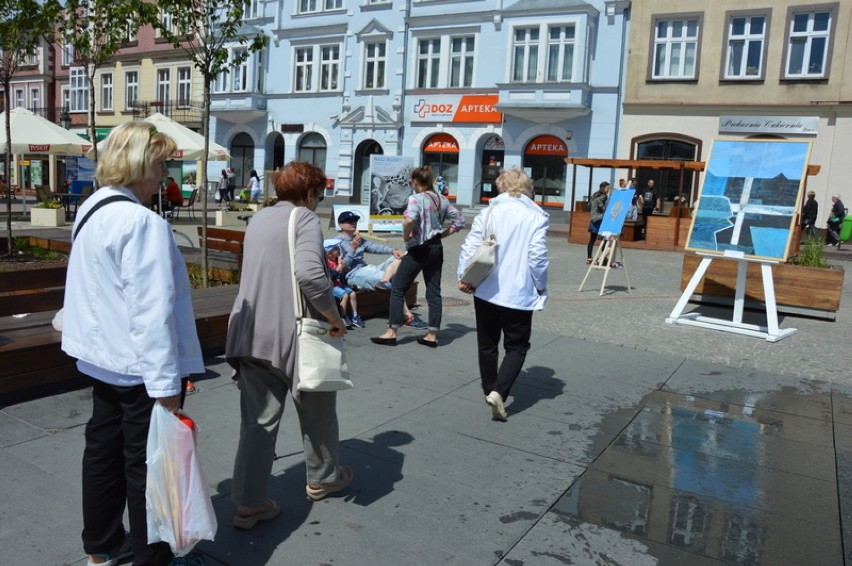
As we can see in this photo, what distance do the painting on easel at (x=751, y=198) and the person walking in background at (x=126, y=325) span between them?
738 cm

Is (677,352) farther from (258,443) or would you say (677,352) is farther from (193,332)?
(193,332)

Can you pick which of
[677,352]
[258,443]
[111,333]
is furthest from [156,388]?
[677,352]

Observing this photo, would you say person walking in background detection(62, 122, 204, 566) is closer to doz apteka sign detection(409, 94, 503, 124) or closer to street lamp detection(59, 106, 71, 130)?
doz apteka sign detection(409, 94, 503, 124)

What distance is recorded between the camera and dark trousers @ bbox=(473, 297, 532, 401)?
5086 mm

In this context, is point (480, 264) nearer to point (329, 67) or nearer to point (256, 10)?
point (329, 67)

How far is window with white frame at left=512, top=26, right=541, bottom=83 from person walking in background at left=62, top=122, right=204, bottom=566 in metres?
26.1

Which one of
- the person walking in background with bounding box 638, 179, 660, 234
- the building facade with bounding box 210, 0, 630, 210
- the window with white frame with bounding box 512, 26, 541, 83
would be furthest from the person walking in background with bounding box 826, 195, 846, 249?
the window with white frame with bounding box 512, 26, 541, 83

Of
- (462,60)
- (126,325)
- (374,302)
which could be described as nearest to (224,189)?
(462,60)

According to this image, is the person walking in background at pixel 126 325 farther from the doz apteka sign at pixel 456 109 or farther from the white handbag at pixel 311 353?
the doz apteka sign at pixel 456 109

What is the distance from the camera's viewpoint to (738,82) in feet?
81.0

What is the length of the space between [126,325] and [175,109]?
37347mm

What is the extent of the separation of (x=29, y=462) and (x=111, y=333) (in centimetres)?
180

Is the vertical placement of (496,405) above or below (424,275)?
below

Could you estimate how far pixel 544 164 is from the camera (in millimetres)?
28328
